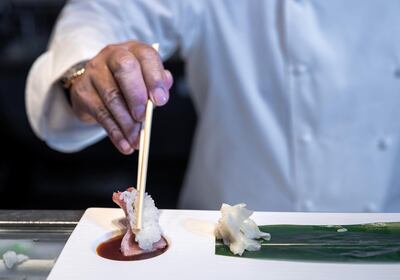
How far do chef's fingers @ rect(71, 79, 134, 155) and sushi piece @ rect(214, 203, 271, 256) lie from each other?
28cm

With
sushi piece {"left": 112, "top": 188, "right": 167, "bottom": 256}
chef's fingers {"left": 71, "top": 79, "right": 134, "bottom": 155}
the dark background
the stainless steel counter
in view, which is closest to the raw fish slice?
sushi piece {"left": 112, "top": 188, "right": 167, "bottom": 256}

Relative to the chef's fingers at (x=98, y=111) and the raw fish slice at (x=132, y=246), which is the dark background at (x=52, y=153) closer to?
the chef's fingers at (x=98, y=111)

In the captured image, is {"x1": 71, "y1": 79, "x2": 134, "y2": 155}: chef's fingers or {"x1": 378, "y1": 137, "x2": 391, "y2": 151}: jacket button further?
{"x1": 378, "y1": 137, "x2": 391, "y2": 151}: jacket button

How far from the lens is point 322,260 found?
0.84 m

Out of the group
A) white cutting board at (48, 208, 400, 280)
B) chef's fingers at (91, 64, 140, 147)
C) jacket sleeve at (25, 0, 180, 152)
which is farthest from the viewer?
jacket sleeve at (25, 0, 180, 152)

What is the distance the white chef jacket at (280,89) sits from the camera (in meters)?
1.48

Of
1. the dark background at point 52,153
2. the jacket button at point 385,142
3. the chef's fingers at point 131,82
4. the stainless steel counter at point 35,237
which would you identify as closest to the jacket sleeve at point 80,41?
the chef's fingers at point 131,82

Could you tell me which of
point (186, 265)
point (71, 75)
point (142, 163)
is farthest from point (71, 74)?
point (186, 265)

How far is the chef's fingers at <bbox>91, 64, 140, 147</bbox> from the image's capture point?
106 cm

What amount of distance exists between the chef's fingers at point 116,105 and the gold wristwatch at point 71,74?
21 cm

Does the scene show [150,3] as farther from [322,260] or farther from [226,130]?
[322,260]

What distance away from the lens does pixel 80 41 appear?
140 centimetres

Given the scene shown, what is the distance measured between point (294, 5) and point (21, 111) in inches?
84.0

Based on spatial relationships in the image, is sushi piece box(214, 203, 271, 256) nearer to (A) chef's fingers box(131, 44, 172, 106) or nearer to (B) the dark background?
(A) chef's fingers box(131, 44, 172, 106)
